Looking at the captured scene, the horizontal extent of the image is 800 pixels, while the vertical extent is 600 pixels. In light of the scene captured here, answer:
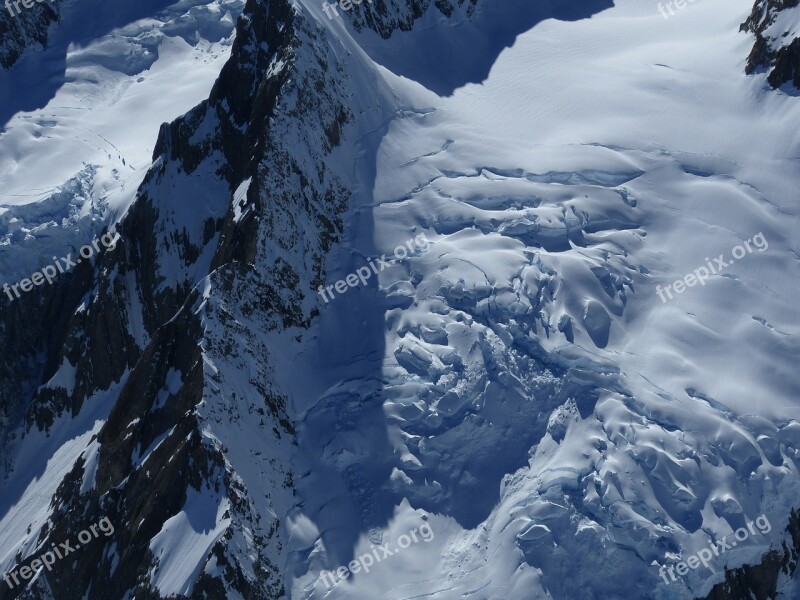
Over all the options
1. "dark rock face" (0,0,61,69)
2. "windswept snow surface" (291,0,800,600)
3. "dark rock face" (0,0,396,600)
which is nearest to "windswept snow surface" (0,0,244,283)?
"dark rock face" (0,0,61,69)

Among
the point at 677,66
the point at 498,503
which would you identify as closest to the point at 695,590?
the point at 498,503

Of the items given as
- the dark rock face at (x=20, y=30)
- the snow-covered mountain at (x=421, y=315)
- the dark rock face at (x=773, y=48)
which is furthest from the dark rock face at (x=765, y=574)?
the dark rock face at (x=20, y=30)

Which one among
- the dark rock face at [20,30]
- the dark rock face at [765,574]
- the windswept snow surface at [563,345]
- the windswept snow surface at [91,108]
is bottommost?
the dark rock face at [765,574]

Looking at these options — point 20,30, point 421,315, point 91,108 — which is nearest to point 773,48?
point 421,315

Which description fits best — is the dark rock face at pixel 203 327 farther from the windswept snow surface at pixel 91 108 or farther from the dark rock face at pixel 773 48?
the dark rock face at pixel 773 48

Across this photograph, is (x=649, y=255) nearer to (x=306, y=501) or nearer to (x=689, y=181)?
(x=689, y=181)

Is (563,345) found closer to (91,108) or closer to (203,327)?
(203,327)
